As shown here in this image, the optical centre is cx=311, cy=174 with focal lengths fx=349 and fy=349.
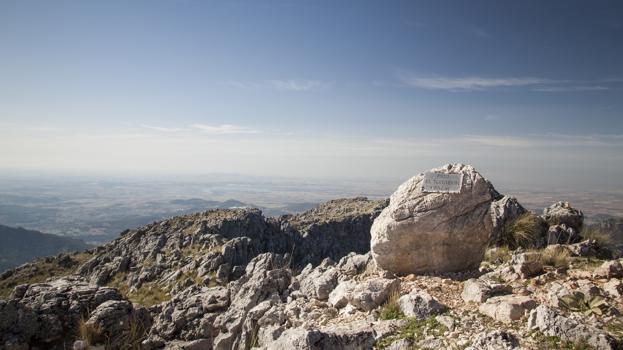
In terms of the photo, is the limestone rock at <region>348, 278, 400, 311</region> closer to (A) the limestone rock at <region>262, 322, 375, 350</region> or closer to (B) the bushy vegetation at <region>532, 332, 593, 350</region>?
(A) the limestone rock at <region>262, 322, 375, 350</region>

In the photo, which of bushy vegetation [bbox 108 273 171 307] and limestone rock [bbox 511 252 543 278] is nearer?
limestone rock [bbox 511 252 543 278]

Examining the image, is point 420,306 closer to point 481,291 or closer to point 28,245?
point 481,291

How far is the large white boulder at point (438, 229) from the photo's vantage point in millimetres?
11617

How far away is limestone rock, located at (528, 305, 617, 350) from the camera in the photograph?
6230 millimetres

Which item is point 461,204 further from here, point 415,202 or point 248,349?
point 248,349

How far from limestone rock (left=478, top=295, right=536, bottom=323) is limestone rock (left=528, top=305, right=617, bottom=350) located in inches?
14.9

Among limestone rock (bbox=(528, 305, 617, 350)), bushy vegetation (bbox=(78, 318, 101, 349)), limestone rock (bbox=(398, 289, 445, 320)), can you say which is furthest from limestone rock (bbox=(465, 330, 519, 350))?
bushy vegetation (bbox=(78, 318, 101, 349))

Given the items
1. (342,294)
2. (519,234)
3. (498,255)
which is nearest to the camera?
(342,294)

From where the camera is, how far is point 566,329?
6.64 metres

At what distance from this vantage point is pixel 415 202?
11.9 meters

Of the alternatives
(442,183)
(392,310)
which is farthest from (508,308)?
(442,183)

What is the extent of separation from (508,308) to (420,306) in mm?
1917

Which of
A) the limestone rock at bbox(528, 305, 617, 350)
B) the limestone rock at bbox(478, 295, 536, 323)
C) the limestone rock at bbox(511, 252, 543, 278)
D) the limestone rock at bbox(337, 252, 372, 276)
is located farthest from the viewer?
the limestone rock at bbox(337, 252, 372, 276)

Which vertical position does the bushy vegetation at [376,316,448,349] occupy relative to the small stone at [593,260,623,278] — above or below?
below
